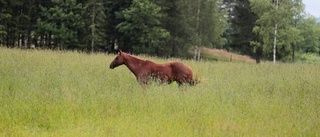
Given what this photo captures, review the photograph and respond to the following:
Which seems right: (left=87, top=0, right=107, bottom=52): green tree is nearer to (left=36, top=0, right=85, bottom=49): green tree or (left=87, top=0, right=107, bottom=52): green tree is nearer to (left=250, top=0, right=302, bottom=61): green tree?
(left=36, top=0, right=85, bottom=49): green tree

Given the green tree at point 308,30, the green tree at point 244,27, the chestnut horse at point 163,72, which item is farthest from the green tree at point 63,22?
the green tree at point 308,30

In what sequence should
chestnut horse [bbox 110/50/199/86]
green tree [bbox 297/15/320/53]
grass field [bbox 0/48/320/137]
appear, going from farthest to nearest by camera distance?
green tree [bbox 297/15/320/53], chestnut horse [bbox 110/50/199/86], grass field [bbox 0/48/320/137]

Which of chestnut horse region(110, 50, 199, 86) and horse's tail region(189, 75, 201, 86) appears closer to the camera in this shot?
chestnut horse region(110, 50, 199, 86)

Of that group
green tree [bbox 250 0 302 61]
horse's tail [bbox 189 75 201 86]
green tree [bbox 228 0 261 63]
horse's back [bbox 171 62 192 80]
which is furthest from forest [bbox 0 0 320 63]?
horse's back [bbox 171 62 192 80]

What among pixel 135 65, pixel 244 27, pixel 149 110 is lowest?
pixel 149 110

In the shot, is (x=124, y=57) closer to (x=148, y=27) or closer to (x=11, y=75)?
(x=11, y=75)

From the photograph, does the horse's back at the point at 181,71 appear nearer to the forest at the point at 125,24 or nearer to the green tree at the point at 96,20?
the forest at the point at 125,24

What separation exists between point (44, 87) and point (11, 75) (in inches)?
74.9

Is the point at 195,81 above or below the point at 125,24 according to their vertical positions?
below

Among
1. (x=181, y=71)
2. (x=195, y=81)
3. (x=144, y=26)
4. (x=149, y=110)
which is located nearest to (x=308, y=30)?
(x=144, y=26)

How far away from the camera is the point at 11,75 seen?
34.0 ft

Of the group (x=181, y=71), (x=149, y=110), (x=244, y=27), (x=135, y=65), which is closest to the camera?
(x=149, y=110)

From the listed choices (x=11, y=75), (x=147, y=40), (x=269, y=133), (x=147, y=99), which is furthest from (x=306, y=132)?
(x=147, y=40)

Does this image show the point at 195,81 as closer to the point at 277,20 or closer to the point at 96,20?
Result: the point at 277,20
